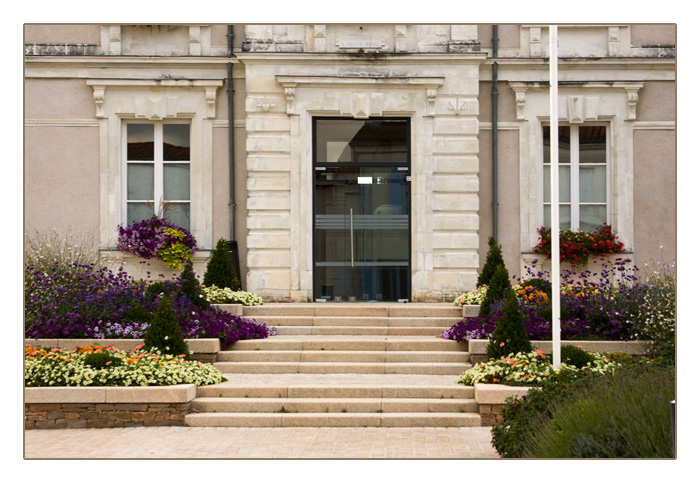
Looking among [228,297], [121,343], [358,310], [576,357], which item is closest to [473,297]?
[358,310]

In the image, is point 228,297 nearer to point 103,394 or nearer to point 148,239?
point 148,239

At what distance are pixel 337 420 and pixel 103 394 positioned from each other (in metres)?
2.37

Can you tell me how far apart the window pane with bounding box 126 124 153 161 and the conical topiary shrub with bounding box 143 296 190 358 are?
4.89 m

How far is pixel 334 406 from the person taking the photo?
8.33 metres

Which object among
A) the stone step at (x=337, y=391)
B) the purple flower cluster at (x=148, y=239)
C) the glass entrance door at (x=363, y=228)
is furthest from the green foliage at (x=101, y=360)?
the glass entrance door at (x=363, y=228)

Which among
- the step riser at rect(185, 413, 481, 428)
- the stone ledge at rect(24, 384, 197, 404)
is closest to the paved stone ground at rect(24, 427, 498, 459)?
the step riser at rect(185, 413, 481, 428)

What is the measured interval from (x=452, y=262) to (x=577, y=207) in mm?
2413

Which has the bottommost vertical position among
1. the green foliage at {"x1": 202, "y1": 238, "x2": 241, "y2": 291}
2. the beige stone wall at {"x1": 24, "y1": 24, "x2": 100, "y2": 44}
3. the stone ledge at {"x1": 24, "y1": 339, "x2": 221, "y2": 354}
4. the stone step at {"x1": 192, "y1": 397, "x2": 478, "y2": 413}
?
the stone step at {"x1": 192, "y1": 397, "x2": 478, "y2": 413}

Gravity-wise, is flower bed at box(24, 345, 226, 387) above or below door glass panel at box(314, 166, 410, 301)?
below

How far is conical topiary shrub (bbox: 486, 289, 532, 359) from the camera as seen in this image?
8.98 metres

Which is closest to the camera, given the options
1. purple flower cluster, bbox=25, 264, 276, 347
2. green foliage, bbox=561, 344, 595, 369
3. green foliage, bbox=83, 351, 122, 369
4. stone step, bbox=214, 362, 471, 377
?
green foliage, bbox=83, 351, 122, 369

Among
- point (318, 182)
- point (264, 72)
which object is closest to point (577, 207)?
point (318, 182)

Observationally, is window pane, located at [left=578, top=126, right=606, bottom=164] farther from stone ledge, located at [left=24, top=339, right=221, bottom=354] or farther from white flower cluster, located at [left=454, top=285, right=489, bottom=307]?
stone ledge, located at [left=24, top=339, right=221, bottom=354]

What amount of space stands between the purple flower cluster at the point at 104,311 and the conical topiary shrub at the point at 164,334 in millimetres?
913
